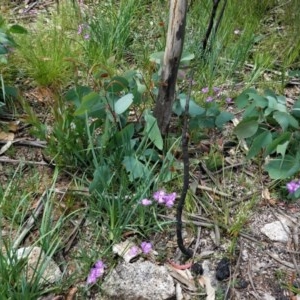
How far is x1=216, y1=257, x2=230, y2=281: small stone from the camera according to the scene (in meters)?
1.54

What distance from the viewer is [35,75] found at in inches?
87.1

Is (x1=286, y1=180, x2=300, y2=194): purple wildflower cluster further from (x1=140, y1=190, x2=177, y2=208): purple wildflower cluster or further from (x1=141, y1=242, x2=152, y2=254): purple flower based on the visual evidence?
(x1=141, y1=242, x2=152, y2=254): purple flower

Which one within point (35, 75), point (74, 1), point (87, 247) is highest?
point (74, 1)

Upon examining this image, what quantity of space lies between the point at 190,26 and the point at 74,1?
661 millimetres

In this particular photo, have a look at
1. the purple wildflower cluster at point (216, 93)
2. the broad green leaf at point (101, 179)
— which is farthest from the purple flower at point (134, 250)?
the purple wildflower cluster at point (216, 93)

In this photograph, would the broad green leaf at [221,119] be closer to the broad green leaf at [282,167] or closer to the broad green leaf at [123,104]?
the broad green leaf at [282,167]

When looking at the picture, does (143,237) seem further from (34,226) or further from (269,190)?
(269,190)

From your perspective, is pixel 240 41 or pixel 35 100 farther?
pixel 240 41

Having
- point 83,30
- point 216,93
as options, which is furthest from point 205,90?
point 83,30

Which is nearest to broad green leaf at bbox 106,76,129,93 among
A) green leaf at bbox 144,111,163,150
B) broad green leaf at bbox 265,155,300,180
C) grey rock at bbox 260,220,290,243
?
green leaf at bbox 144,111,163,150

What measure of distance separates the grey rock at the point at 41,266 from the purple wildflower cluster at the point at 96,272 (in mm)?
106

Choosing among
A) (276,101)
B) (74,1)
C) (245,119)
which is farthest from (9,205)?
(74,1)

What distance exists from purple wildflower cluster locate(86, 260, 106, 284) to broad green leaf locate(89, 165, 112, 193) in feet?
0.88

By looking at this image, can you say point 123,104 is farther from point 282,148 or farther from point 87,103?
point 282,148
